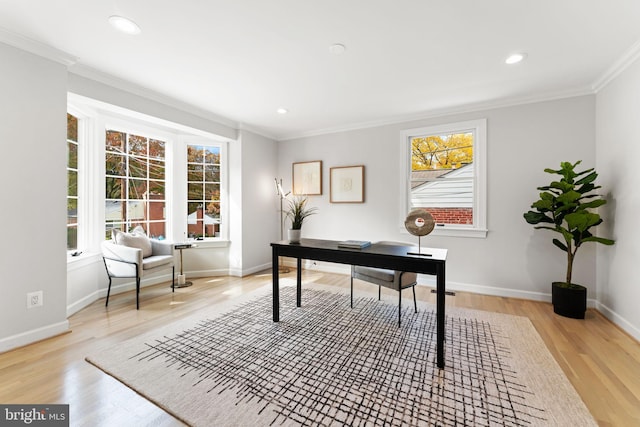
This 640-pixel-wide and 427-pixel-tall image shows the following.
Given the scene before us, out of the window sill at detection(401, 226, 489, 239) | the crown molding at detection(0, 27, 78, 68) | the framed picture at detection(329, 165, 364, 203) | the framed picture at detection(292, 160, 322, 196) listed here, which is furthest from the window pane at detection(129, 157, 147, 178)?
the window sill at detection(401, 226, 489, 239)

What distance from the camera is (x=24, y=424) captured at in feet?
4.81

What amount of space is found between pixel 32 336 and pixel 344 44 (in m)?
3.64

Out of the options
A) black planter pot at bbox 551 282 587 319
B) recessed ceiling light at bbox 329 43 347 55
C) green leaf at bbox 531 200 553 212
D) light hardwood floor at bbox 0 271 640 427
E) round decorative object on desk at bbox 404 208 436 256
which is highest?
recessed ceiling light at bbox 329 43 347 55

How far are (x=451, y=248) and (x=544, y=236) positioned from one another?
106 cm

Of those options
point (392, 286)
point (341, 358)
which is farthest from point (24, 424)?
point (392, 286)

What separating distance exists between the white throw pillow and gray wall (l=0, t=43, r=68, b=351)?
0.84 m

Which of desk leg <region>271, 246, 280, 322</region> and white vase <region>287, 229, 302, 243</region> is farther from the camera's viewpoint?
white vase <region>287, 229, 302, 243</region>

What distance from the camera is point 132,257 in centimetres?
310

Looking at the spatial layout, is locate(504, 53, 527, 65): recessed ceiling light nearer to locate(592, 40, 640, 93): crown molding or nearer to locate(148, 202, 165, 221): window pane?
locate(592, 40, 640, 93): crown molding

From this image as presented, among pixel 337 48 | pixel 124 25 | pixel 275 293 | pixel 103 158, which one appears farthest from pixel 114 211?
pixel 337 48

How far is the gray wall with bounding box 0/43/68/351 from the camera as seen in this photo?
218 centimetres

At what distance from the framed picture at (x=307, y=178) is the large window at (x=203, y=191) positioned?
54.5 inches

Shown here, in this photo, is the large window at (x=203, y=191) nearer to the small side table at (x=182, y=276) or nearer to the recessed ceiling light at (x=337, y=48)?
the small side table at (x=182, y=276)

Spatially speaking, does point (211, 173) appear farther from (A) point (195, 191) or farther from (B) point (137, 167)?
(B) point (137, 167)
